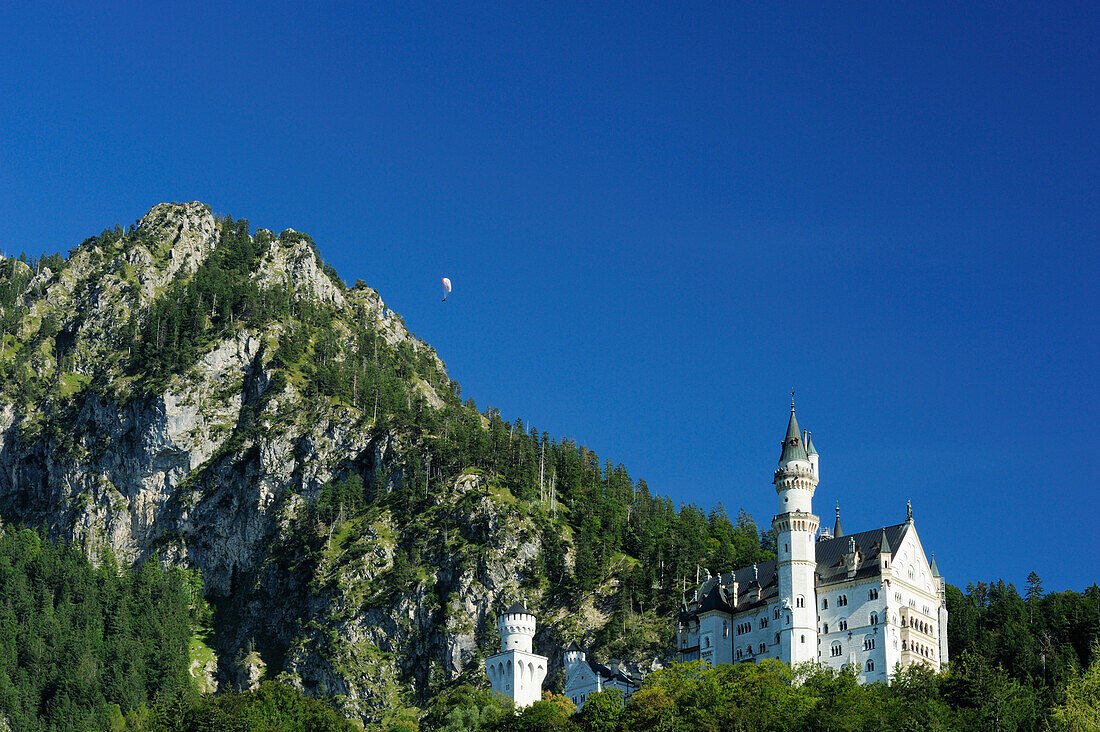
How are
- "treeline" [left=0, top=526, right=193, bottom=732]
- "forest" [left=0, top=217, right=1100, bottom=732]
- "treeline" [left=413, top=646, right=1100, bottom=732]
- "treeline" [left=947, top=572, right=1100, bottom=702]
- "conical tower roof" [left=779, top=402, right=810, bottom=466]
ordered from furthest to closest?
"treeline" [left=0, top=526, right=193, bottom=732], "conical tower roof" [left=779, top=402, right=810, bottom=466], "treeline" [left=947, top=572, right=1100, bottom=702], "forest" [left=0, top=217, right=1100, bottom=732], "treeline" [left=413, top=646, right=1100, bottom=732]

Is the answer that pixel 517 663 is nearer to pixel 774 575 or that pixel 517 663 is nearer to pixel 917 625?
pixel 774 575

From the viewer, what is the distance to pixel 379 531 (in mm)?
185125

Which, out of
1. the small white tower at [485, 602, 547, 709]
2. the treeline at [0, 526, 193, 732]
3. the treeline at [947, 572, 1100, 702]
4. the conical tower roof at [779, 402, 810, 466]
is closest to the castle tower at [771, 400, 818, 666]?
the conical tower roof at [779, 402, 810, 466]

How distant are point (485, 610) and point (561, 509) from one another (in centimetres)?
2254

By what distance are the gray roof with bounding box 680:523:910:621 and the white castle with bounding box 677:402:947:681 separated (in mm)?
121

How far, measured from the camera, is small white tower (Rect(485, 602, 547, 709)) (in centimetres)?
13838

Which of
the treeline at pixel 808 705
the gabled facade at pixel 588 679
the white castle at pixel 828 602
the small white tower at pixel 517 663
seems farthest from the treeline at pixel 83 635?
the white castle at pixel 828 602

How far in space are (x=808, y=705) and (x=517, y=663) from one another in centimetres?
4450

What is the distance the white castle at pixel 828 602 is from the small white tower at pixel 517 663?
1794cm

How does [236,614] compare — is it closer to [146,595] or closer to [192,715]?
[146,595]

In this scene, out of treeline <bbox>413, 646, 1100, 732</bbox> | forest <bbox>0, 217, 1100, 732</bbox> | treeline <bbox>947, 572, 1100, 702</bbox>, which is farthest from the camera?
treeline <bbox>947, 572, 1100, 702</bbox>

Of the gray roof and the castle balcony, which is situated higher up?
the gray roof

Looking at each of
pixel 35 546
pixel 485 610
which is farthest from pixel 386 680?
pixel 35 546

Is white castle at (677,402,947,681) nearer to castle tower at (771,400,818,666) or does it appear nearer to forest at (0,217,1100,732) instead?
castle tower at (771,400,818,666)
